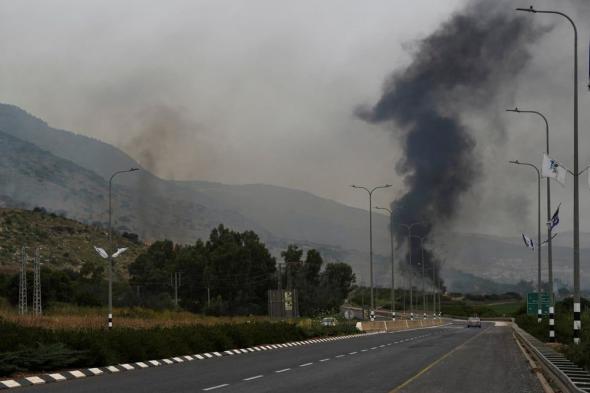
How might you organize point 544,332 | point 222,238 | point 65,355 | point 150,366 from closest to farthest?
point 65,355, point 150,366, point 544,332, point 222,238

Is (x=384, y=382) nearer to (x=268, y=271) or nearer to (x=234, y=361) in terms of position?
(x=234, y=361)

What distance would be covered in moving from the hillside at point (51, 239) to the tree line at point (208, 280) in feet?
15.0

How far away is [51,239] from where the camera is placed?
491 feet

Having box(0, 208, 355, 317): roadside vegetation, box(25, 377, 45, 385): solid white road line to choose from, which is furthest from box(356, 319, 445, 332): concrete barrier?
box(25, 377, 45, 385): solid white road line

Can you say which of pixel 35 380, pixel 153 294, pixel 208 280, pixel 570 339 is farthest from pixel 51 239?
pixel 35 380

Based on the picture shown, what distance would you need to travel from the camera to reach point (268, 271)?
419 feet

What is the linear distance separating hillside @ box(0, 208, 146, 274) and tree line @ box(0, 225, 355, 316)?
458 centimetres

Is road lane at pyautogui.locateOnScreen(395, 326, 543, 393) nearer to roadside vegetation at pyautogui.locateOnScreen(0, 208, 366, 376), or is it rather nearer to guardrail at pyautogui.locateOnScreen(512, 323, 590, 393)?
guardrail at pyautogui.locateOnScreen(512, 323, 590, 393)

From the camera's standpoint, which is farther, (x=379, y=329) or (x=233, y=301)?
(x=233, y=301)

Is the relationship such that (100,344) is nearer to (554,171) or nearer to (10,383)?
(10,383)

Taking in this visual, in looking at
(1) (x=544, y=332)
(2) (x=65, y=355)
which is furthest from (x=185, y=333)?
(1) (x=544, y=332)

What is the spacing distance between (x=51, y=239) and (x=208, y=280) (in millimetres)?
39594

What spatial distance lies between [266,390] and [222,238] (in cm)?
11568

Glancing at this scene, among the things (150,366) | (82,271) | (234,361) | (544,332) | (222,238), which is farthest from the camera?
(222,238)
